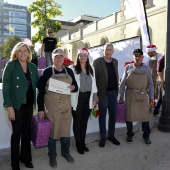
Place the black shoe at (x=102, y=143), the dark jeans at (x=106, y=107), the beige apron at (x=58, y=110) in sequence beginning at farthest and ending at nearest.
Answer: the black shoe at (x=102, y=143), the dark jeans at (x=106, y=107), the beige apron at (x=58, y=110)

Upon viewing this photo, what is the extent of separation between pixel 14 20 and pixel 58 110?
432 feet

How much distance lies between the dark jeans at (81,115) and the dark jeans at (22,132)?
781 millimetres

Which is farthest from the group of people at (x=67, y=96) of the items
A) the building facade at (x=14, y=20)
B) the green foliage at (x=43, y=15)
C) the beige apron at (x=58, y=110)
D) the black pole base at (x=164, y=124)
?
the building facade at (x=14, y=20)

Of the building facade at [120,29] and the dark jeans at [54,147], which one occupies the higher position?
the building facade at [120,29]

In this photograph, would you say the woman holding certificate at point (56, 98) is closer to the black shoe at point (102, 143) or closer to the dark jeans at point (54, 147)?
the dark jeans at point (54, 147)

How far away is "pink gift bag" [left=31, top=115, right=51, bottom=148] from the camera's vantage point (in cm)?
296

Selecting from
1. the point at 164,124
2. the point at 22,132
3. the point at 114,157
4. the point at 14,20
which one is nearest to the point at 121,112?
the point at 114,157

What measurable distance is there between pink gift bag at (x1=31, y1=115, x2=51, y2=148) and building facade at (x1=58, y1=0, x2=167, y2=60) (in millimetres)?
5050

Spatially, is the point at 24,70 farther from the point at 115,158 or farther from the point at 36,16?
the point at 36,16

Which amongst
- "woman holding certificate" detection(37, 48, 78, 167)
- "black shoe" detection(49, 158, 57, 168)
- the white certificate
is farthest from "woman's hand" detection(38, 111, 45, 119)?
"black shoe" detection(49, 158, 57, 168)

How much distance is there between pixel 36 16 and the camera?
16703 mm

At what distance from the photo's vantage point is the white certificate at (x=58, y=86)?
3.00m

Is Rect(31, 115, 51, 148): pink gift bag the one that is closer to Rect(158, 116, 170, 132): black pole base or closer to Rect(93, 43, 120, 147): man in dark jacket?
Rect(93, 43, 120, 147): man in dark jacket

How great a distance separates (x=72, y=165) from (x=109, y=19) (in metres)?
Result: 21.4
